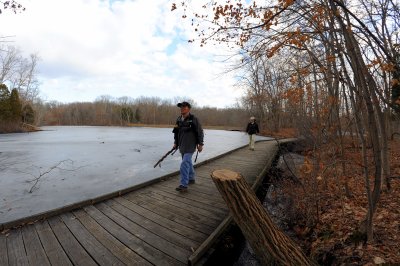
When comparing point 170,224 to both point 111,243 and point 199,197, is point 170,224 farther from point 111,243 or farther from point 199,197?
point 199,197

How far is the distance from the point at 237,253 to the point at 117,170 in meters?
5.94

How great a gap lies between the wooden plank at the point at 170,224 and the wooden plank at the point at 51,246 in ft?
4.11

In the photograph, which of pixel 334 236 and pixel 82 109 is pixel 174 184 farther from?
→ pixel 82 109

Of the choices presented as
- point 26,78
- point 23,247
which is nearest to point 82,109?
point 26,78

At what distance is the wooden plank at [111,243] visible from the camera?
2473 millimetres

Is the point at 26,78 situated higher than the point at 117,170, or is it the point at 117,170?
the point at 26,78

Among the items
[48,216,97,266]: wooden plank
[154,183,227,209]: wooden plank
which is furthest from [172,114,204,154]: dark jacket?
[48,216,97,266]: wooden plank

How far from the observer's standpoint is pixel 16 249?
2.63m

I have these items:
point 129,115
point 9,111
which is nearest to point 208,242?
point 9,111

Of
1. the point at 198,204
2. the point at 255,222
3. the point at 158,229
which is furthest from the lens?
the point at 198,204

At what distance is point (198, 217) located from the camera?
3.60m

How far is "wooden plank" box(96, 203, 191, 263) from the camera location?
8.56 ft

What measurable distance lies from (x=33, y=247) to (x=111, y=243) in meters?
0.96

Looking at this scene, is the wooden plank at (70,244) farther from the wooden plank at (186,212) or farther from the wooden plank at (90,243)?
the wooden plank at (186,212)
